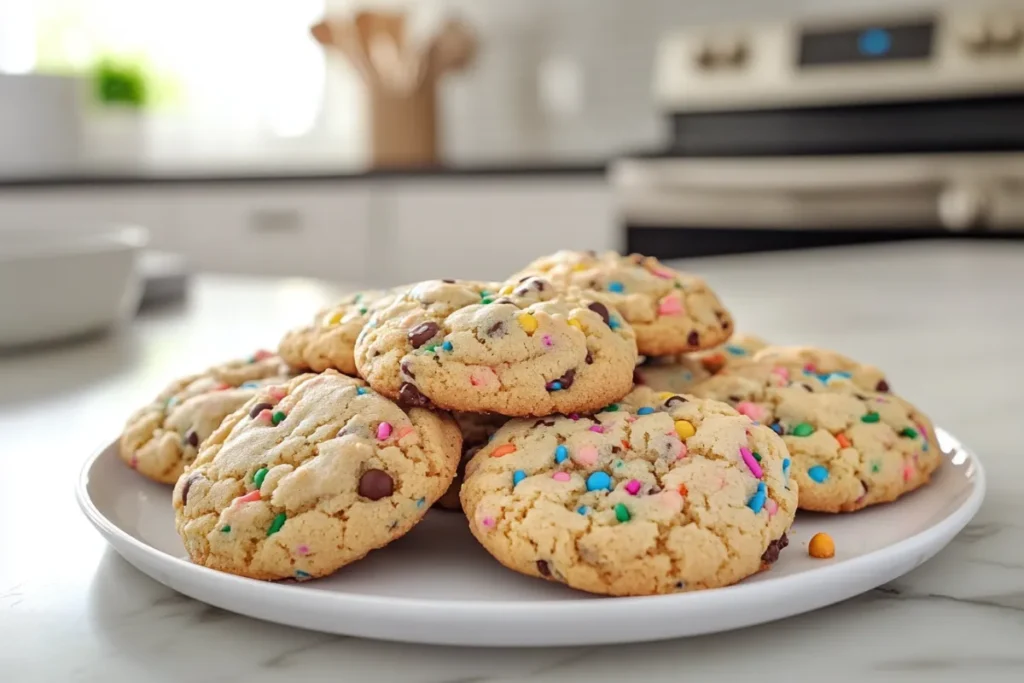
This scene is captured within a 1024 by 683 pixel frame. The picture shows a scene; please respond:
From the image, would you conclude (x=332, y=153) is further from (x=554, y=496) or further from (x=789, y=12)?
(x=554, y=496)

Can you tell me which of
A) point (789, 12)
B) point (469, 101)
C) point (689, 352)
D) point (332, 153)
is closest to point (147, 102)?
point (332, 153)

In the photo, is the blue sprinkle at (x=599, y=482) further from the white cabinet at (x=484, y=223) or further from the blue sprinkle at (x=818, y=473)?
the white cabinet at (x=484, y=223)

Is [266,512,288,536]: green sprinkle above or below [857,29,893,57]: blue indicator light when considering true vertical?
below

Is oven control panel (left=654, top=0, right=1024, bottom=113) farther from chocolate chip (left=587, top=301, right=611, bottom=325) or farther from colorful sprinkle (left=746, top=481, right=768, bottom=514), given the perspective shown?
colorful sprinkle (left=746, top=481, right=768, bottom=514)

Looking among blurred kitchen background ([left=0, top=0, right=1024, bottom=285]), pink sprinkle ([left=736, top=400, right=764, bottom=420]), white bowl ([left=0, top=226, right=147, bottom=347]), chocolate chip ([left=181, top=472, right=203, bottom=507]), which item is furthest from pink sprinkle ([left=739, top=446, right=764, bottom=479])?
blurred kitchen background ([left=0, top=0, right=1024, bottom=285])

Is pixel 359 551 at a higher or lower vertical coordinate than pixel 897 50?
lower

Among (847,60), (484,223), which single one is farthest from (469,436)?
(847,60)
